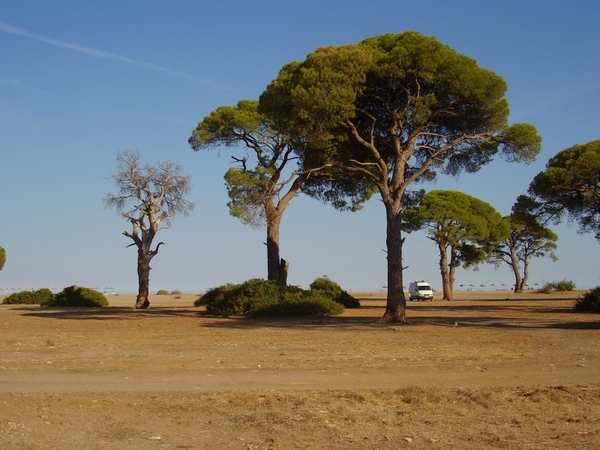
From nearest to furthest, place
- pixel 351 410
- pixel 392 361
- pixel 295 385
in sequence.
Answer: pixel 351 410, pixel 295 385, pixel 392 361

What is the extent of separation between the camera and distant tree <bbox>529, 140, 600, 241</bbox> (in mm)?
35250

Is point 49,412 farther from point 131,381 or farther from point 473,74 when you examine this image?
point 473,74

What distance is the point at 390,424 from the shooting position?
26.4 ft

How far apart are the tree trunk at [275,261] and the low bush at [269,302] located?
2605 millimetres

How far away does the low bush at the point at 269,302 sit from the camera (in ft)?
99.4

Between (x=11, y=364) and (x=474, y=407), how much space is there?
9.50 metres

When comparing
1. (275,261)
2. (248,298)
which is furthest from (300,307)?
(275,261)

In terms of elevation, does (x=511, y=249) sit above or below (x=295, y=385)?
above

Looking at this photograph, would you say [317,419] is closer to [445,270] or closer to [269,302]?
[269,302]

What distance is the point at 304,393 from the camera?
991 centimetres

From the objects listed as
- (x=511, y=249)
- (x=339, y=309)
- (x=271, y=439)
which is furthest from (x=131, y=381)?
(x=511, y=249)

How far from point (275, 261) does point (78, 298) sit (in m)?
17.8

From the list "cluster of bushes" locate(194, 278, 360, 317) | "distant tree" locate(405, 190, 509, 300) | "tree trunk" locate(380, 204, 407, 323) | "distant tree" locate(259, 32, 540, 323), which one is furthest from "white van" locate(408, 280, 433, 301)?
"tree trunk" locate(380, 204, 407, 323)

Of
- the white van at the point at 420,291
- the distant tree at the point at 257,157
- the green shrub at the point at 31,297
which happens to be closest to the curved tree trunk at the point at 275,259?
the distant tree at the point at 257,157
